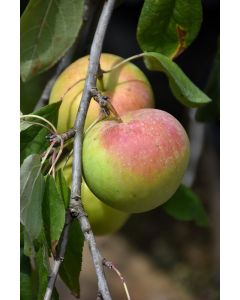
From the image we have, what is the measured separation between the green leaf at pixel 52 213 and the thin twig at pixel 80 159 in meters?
0.02

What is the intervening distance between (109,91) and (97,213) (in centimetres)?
17

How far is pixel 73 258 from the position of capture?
0.84 m

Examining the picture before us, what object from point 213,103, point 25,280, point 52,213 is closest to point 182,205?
point 213,103

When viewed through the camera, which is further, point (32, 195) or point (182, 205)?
point (182, 205)

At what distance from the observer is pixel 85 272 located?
2.93 metres

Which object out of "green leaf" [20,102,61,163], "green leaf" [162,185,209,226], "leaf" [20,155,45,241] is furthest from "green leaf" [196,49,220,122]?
"leaf" [20,155,45,241]

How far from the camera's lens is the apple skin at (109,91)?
2.99 feet

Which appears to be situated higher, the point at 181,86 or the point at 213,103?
the point at 181,86

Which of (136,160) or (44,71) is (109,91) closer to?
(44,71)

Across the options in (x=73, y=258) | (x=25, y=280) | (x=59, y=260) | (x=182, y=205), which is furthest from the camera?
(x=182, y=205)

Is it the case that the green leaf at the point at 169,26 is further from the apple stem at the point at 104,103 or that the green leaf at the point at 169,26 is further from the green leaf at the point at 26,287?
the green leaf at the point at 26,287
